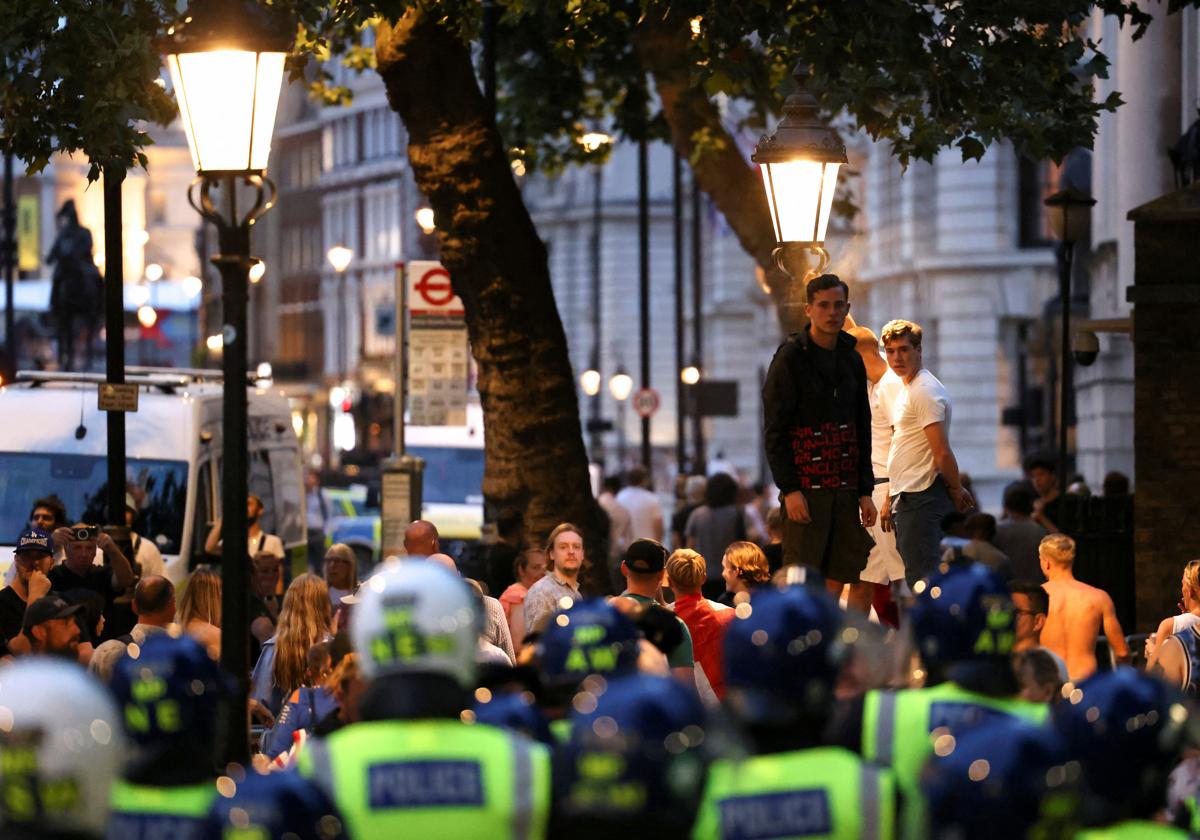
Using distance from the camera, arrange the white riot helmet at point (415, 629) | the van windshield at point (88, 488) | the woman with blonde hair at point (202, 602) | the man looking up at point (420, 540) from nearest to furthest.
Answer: the white riot helmet at point (415, 629) < the woman with blonde hair at point (202, 602) < the man looking up at point (420, 540) < the van windshield at point (88, 488)

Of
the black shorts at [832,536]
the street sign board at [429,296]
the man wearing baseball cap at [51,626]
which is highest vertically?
the street sign board at [429,296]

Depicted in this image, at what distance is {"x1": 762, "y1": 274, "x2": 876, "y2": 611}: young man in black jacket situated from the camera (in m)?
11.4

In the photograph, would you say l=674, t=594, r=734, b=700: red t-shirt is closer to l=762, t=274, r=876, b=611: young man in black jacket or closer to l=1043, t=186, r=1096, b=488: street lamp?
l=762, t=274, r=876, b=611: young man in black jacket

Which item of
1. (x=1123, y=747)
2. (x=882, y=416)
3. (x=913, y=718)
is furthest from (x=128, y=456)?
(x=1123, y=747)

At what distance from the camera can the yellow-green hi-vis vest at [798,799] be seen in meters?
5.39

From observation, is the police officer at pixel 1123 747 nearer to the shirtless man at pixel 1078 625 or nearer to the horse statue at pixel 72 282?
the shirtless man at pixel 1078 625

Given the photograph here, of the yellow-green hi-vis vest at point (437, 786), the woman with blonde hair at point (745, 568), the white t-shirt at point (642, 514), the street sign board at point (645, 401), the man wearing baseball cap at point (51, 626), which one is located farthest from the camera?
the street sign board at point (645, 401)

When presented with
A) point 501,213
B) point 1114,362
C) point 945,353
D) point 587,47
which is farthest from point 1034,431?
point 501,213

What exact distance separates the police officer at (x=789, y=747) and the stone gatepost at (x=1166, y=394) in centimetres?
1116

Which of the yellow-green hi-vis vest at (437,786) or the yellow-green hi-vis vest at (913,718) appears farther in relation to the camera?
the yellow-green hi-vis vest at (913,718)

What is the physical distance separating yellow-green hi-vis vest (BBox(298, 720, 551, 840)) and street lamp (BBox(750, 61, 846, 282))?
25.5ft

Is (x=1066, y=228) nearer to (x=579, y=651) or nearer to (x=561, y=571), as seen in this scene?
(x=561, y=571)

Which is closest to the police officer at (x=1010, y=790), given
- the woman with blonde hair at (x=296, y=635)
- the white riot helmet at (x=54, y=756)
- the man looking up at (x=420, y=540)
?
the white riot helmet at (x=54, y=756)

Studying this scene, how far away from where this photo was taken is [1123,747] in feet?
18.2
